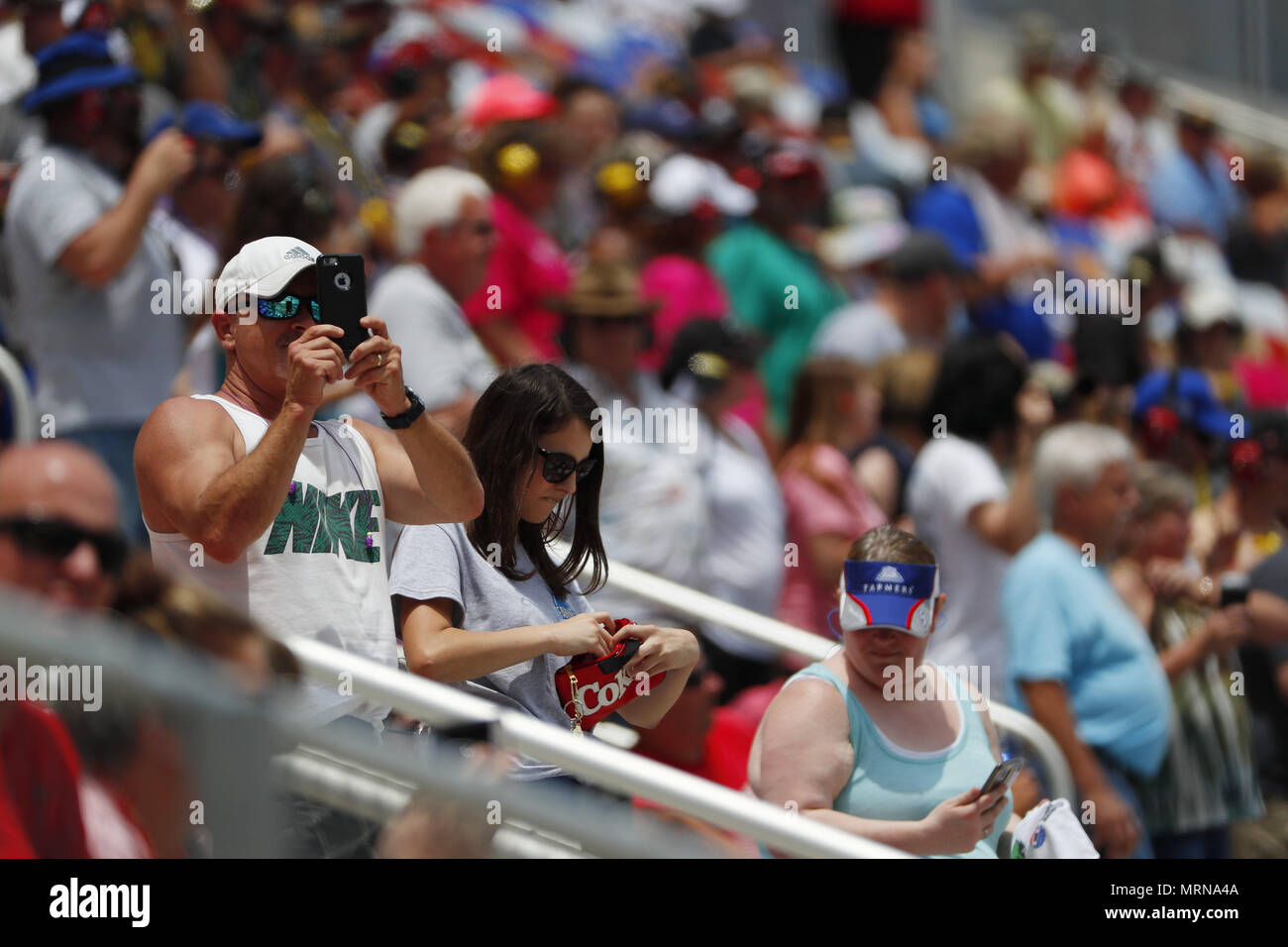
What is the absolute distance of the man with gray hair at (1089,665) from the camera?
5012mm

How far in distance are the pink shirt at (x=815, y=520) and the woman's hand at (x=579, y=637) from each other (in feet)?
8.59

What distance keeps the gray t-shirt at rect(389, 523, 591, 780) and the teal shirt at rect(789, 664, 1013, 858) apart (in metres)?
0.59

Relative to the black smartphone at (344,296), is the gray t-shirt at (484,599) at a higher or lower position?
lower

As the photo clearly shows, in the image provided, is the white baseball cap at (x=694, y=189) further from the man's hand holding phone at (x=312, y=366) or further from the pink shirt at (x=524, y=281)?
the man's hand holding phone at (x=312, y=366)

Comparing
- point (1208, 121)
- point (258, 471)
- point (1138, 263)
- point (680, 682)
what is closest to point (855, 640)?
point (680, 682)

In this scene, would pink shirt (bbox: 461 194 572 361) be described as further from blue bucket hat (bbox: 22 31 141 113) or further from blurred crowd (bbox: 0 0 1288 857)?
blue bucket hat (bbox: 22 31 141 113)

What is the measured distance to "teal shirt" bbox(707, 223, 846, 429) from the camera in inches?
287

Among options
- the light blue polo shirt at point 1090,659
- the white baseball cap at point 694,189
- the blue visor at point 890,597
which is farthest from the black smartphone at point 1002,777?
the white baseball cap at point 694,189

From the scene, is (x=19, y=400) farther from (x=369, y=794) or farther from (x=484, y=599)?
(x=369, y=794)

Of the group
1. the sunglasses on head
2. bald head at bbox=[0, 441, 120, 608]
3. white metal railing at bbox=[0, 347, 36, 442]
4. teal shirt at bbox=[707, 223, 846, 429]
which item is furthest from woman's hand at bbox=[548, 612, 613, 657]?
teal shirt at bbox=[707, 223, 846, 429]

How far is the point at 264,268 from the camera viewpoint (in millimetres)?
3236

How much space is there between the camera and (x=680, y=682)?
351 centimetres

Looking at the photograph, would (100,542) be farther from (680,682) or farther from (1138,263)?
(1138,263)
